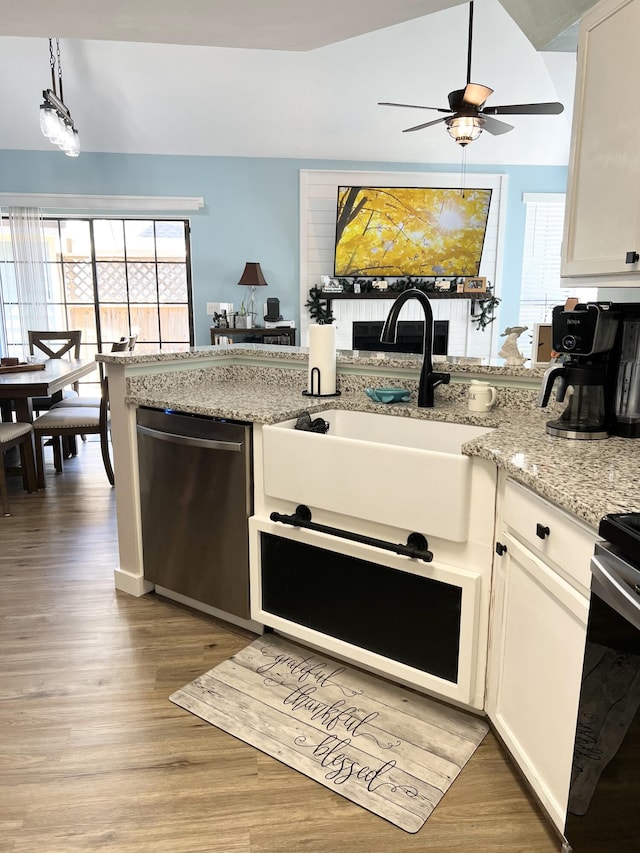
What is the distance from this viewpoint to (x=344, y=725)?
191 cm

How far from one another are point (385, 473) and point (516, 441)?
0.39m

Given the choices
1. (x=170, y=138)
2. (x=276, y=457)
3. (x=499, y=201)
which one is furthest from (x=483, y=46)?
(x=276, y=457)

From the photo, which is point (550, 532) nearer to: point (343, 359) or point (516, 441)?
point (516, 441)

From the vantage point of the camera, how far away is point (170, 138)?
246 inches

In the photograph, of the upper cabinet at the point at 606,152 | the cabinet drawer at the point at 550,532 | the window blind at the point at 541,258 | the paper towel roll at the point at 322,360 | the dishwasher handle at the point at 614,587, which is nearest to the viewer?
the dishwasher handle at the point at 614,587

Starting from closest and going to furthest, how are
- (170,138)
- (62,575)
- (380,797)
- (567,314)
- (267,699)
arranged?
(380,797)
(567,314)
(267,699)
(62,575)
(170,138)

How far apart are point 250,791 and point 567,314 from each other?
5.15 ft

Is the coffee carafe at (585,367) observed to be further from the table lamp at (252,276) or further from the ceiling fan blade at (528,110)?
the table lamp at (252,276)

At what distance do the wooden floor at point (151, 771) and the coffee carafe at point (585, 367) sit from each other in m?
0.97

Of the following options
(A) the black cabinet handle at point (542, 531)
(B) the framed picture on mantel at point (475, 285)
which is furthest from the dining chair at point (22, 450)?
(B) the framed picture on mantel at point (475, 285)

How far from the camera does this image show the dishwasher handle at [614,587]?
1074 mm

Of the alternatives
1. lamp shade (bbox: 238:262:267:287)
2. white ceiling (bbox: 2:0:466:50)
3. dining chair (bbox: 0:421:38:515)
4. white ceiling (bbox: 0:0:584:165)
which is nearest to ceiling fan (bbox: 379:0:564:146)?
white ceiling (bbox: 0:0:584:165)

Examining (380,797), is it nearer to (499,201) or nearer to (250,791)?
(250,791)

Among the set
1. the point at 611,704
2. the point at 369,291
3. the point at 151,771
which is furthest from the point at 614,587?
the point at 369,291
